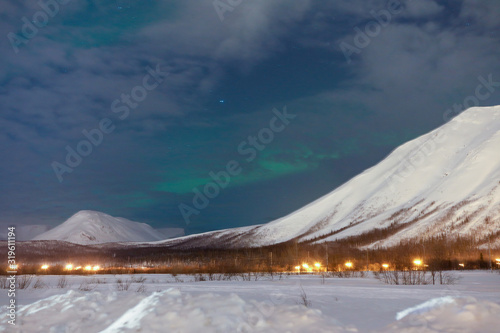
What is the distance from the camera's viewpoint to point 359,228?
16075 cm

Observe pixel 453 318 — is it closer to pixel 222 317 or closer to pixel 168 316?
pixel 222 317

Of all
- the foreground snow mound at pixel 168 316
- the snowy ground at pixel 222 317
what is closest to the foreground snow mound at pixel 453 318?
the snowy ground at pixel 222 317

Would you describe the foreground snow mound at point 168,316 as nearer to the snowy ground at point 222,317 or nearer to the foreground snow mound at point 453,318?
the snowy ground at point 222,317

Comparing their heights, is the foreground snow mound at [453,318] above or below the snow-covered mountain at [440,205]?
below

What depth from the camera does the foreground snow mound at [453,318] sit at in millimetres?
9312

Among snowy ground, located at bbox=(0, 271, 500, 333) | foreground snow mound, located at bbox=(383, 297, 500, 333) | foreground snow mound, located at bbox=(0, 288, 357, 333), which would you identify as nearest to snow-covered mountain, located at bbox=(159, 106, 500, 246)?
foreground snow mound, located at bbox=(383, 297, 500, 333)

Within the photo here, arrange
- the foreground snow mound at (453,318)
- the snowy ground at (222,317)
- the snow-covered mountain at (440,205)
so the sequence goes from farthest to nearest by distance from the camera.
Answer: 1. the snow-covered mountain at (440,205)
2. the snowy ground at (222,317)
3. the foreground snow mound at (453,318)

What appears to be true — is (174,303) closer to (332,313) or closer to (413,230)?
(332,313)

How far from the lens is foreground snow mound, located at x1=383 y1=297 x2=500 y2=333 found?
9312 mm

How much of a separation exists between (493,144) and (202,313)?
636 ft

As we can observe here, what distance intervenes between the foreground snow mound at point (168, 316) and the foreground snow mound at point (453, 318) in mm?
1537

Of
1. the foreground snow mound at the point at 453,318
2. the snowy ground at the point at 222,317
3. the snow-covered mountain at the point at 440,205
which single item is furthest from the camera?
the snow-covered mountain at the point at 440,205

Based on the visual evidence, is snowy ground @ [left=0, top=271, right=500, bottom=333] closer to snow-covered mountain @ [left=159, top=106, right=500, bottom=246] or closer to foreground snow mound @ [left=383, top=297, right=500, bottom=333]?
foreground snow mound @ [left=383, top=297, right=500, bottom=333]

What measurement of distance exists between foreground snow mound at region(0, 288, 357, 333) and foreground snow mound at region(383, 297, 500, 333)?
5.04 ft
